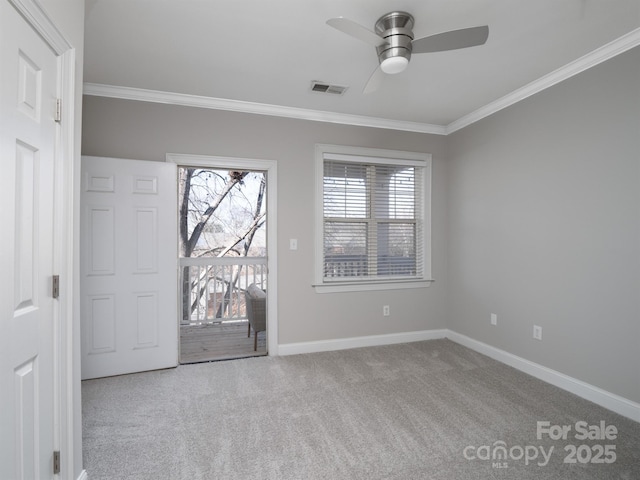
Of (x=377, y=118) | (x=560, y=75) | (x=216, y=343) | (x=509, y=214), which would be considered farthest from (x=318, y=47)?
(x=216, y=343)

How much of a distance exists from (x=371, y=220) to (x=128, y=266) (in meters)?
2.54

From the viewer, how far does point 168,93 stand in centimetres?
319

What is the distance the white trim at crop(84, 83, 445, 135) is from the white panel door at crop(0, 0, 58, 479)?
1842 millimetres

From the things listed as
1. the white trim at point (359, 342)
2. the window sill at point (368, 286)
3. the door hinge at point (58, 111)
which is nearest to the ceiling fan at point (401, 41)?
the door hinge at point (58, 111)

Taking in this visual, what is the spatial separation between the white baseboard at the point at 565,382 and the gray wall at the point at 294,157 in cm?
71

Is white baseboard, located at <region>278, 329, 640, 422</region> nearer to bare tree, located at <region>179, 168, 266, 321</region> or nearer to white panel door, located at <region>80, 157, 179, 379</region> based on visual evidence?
white panel door, located at <region>80, 157, 179, 379</region>

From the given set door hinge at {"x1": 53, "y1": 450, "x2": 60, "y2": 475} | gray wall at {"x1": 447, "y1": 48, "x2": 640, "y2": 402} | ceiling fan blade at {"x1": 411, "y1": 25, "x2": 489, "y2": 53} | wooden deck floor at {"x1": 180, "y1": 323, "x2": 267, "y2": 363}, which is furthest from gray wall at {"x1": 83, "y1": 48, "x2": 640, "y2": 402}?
door hinge at {"x1": 53, "y1": 450, "x2": 60, "y2": 475}

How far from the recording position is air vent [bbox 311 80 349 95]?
3.01 m

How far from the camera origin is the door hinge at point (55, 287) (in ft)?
4.78

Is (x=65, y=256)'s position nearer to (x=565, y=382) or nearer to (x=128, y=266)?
(x=128, y=266)

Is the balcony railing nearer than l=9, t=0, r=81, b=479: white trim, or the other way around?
l=9, t=0, r=81, b=479: white trim

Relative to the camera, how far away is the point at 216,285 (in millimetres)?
5109

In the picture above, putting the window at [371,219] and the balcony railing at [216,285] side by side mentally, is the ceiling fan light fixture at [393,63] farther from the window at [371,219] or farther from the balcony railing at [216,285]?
the balcony railing at [216,285]

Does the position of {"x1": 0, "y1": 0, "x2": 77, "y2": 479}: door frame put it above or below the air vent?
below
